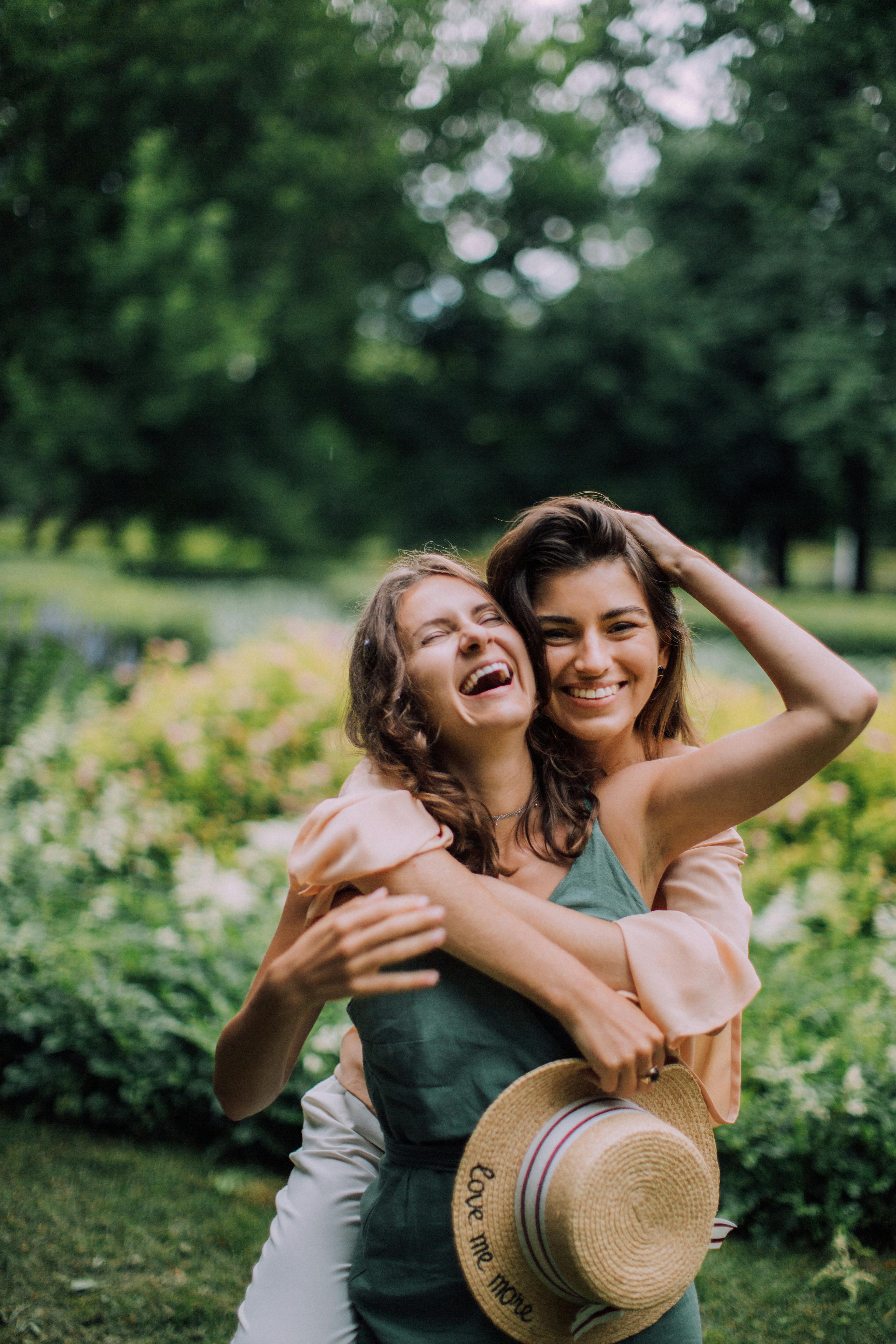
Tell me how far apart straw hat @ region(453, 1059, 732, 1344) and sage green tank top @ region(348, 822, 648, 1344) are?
0.10 m

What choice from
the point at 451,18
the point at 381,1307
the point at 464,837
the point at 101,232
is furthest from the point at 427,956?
the point at 451,18

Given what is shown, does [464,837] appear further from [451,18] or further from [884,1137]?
[451,18]

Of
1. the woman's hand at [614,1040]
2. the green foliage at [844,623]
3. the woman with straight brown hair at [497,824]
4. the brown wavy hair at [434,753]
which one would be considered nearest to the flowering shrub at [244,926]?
the brown wavy hair at [434,753]

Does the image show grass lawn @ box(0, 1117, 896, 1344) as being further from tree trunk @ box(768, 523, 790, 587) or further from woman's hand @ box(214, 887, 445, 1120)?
tree trunk @ box(768, 523, 790, 587)

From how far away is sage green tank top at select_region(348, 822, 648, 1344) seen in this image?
56.6 inches

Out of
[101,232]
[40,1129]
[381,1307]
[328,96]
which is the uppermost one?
[328,96]

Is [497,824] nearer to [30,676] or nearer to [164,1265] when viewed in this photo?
[164,1265]

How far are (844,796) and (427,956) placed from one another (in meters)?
3.21

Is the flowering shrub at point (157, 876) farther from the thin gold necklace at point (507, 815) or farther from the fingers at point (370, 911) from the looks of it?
the fingers at point (370, 911)

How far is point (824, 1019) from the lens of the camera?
320 centimetres

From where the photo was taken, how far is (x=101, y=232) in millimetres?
13242

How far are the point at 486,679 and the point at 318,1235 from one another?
1.05m

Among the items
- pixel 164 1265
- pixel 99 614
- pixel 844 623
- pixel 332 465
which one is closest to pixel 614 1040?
pixel 164 1265

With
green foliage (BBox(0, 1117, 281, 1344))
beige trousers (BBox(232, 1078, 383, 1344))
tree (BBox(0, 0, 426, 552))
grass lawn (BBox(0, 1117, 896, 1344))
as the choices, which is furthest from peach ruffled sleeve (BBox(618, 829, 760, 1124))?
tree (BBox(0, 0, 426, 552))
